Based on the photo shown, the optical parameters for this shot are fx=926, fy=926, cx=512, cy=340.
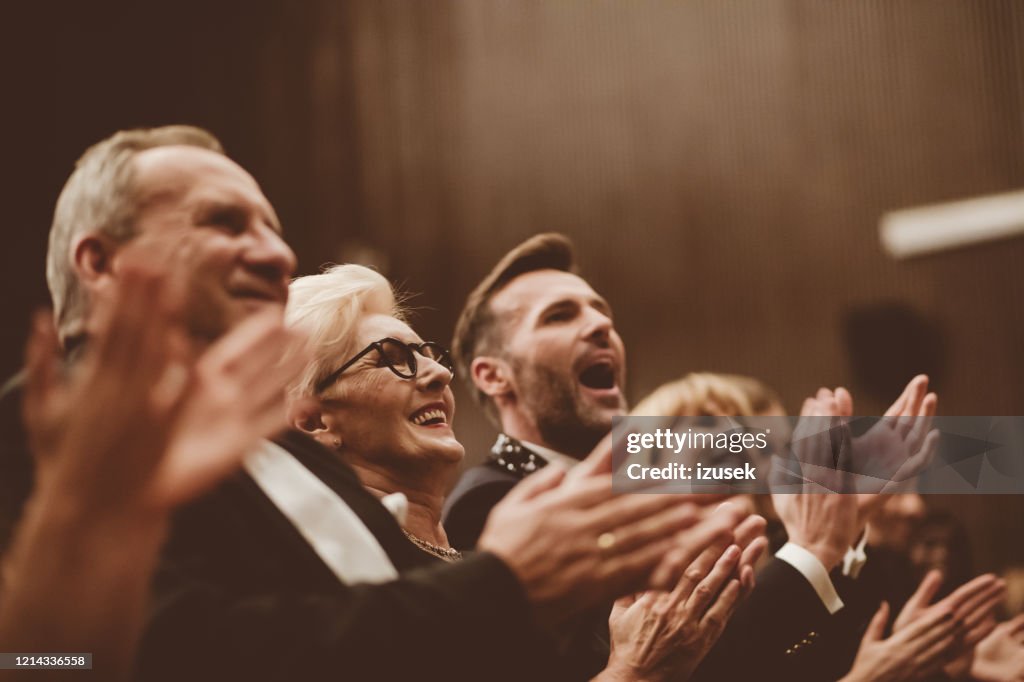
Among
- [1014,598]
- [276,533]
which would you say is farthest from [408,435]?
[1014,598]

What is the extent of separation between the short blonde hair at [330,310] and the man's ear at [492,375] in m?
0.57

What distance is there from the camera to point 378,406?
1.60 meters

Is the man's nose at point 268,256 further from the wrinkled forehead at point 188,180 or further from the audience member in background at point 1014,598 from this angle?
the audience member in background at point 1014,598

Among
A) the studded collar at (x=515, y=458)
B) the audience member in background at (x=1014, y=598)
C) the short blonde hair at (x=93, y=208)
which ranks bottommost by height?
the audience member in background at (x=1014, y=598)

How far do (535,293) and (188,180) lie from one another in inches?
52.3

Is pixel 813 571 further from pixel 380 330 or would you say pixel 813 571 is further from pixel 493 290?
pixel 493 290

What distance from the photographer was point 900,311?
14.8 feet

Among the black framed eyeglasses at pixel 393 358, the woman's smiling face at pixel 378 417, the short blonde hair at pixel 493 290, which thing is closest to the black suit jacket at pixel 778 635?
the woman's smiling face at pixel 378 417

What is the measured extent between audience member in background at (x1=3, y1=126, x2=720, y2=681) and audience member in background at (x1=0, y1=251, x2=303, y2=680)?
0.04 feet

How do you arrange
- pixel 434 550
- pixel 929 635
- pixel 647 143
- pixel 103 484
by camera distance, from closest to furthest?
pixel 103 484, pixel 434 550, pixel 929 635, pixel 647 143

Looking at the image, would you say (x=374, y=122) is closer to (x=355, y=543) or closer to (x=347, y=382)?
(x=347, y=382)

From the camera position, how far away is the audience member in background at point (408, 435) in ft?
4.77

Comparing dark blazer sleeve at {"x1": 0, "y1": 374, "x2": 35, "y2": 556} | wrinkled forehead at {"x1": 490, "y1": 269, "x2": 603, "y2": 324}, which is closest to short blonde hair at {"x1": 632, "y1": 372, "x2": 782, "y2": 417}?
wrinkled forehead at {"x1": 490, "y1": 269, "x2": 603, "y2": 324}

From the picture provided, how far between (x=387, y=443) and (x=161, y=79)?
11.9ft
